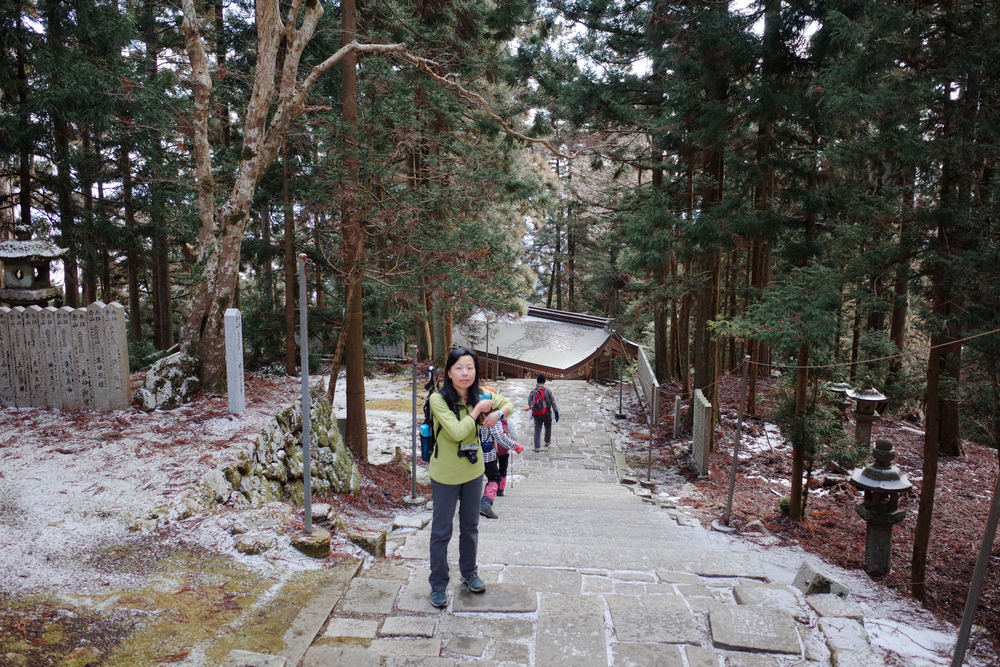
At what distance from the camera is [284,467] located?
707 centimetres

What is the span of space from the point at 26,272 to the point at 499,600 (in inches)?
300

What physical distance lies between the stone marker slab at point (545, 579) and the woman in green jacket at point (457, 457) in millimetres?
445

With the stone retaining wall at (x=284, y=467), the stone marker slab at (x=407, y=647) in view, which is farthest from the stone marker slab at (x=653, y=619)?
the stone retaining wall at (x=284, y=467)

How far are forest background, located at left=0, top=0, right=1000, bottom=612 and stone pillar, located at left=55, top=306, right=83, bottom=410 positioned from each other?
1.48 metres

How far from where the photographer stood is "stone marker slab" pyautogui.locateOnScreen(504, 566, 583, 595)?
4266mm

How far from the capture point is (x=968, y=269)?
5457 mm

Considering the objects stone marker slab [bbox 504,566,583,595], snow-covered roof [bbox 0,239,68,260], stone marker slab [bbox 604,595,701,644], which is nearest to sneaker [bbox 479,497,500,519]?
stone marker slab [bbox 504,566,583,595]

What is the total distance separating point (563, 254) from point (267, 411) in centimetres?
2694

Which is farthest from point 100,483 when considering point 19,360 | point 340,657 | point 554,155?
point 554,155

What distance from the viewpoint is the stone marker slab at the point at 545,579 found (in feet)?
14.0

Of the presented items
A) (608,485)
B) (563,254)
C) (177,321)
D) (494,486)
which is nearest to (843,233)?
(494,486)

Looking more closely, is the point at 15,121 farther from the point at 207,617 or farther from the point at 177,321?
the point at 177,321

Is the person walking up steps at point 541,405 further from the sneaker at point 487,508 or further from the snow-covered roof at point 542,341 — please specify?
the snow-covered roof at point 542,341

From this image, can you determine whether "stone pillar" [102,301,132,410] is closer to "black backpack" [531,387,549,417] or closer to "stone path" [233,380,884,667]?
"stone path" [233,380,884,667]
